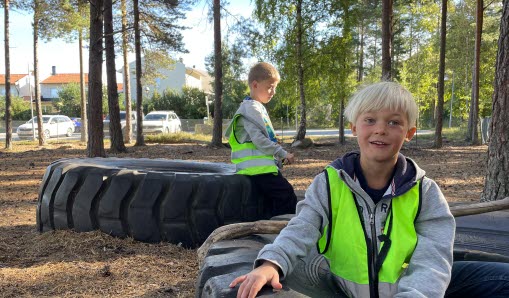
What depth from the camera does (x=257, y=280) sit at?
1.50 meters

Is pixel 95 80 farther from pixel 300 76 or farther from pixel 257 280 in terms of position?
pixel 300 76

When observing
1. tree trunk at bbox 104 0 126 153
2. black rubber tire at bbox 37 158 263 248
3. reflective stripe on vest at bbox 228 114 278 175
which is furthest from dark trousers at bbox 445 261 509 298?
tree trunk at bbox 104 0 126 153

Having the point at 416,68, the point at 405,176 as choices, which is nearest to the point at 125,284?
the point at 405,176

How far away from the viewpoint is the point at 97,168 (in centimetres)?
440

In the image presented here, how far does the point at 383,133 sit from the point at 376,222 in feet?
1.10

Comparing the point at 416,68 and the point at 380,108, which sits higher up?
the point at 416,68

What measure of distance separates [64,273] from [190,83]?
78.2 meters

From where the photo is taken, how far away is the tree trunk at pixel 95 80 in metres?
9.99

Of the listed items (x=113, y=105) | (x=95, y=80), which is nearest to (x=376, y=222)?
(x=95, y=80)

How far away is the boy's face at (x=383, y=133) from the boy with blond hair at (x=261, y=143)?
207 centimetres

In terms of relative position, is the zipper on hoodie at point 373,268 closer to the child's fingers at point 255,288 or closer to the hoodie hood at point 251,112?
the child's fingers at point 255,288

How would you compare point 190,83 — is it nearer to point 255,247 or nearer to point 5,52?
point 5,52

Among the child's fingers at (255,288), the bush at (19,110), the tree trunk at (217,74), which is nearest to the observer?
the child's fingers at (255,288)

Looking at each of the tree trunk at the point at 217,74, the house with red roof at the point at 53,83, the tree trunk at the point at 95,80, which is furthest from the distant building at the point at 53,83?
the tree trunk at the point at 95,80
